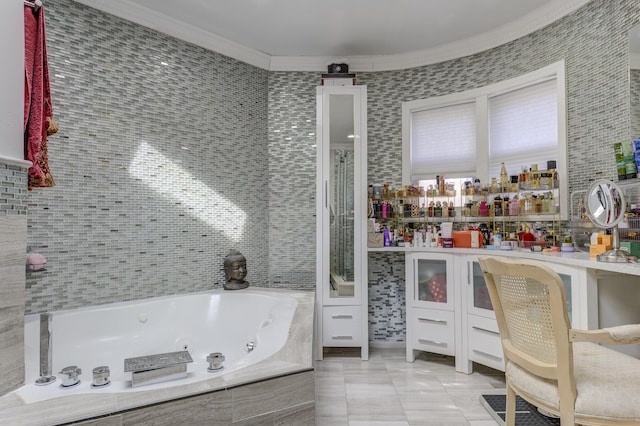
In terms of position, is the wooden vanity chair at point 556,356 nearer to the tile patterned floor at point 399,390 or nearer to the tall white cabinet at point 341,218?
the tile patterned floor at point 399,390

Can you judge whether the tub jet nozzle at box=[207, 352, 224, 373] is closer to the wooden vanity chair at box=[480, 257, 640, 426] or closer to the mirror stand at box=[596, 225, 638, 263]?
the wooden vanity chair at box=[480, 257, 640, 426]

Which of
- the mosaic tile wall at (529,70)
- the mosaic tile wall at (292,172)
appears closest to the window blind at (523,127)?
the mosaic tile wall at (529,70)

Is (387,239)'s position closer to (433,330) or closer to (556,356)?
(433,330)

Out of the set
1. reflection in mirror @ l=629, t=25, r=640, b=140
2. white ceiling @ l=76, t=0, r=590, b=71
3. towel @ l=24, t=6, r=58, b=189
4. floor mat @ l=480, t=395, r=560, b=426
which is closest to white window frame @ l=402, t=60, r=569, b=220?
white ceiling @ l=76, t=0, r=590, b=71

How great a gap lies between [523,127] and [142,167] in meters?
2.94

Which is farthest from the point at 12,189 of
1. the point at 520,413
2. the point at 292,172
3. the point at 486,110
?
the point at 486,110

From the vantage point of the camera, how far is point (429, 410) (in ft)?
7.63

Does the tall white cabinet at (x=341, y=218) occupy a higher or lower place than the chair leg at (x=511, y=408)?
higher

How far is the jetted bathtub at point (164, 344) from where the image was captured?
3.81 ft

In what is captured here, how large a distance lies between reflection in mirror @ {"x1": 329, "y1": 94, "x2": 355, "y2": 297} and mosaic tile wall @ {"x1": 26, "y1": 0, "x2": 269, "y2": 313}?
2.31ft

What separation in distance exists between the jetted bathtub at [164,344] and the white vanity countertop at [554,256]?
997 millimetres

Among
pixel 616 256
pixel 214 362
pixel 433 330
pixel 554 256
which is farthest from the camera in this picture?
pixel 433 330

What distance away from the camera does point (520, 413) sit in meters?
2.27

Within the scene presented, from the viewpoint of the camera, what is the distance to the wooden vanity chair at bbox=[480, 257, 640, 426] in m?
1.19
